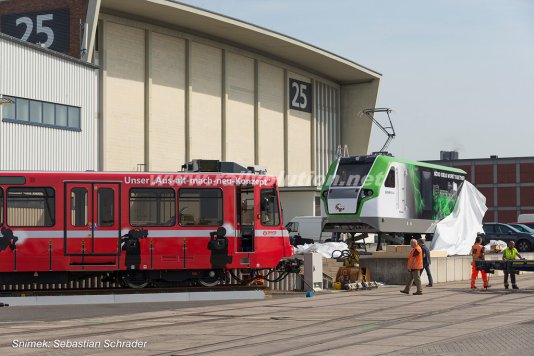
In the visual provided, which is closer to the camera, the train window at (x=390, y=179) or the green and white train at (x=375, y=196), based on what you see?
the green and white train at (x=375, y=196)

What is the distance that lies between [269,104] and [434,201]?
99.2ft

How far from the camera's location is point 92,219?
85.9ft

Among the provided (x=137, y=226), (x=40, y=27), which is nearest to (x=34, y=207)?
(x=137, y=226)

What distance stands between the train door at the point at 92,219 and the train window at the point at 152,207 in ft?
1.64

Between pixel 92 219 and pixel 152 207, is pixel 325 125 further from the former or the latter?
pixel 92 219

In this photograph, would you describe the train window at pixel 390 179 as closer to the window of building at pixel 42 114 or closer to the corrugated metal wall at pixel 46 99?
the corrugated metal wall at pixel 46 99

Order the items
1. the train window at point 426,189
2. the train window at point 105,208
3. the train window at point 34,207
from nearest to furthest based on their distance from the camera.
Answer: the train window at point 34,207, the train window at point 105,208, the train window at point 426,189

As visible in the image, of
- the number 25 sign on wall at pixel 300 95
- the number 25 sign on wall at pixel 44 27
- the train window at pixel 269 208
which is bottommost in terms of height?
the train window at pixel 269 208

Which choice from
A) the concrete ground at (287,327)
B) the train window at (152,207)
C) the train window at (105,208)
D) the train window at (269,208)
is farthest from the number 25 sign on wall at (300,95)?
the train window at (105,208)

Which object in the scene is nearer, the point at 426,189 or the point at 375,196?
the point at 375,196

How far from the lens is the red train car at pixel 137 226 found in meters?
25.9

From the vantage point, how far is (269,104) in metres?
70.7

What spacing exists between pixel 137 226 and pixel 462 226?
21162mm

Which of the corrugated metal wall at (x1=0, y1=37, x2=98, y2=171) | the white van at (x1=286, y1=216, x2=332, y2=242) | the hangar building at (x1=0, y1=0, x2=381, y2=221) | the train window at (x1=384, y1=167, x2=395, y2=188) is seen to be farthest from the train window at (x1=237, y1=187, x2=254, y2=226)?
the white van at (x1=286, y1=216, x2=332, y2=242)
